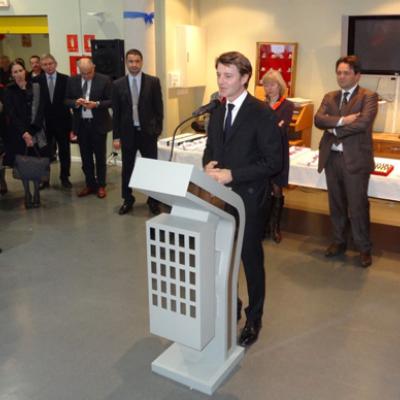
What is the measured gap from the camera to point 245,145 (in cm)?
252

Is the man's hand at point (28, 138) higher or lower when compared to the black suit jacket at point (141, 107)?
lower

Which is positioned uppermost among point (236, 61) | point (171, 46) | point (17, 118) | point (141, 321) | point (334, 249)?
point (171, 46)

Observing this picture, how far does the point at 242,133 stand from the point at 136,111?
8.89 feet

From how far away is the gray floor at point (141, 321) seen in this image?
8.40 ft

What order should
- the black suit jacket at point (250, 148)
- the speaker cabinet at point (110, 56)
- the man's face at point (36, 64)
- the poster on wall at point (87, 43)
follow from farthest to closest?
the man's face at point (36, 64) < the poster on wall at point (87, 43) < the speaker cabinet at point (110, 56) < the black suit jacket at point (250, 148)

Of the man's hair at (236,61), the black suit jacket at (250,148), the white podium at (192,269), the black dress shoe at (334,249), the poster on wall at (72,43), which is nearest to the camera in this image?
the white podium at (192,269)

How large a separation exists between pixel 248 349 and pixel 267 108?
4.49 ft

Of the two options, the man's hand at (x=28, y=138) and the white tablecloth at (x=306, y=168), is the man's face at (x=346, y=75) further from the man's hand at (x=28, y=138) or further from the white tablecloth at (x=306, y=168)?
the man's hand at (x=28, y=138)

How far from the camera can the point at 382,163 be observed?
4.16 metres

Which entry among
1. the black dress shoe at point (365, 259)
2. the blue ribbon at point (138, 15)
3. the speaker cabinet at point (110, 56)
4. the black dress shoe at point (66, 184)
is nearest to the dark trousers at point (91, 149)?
the black dress shoe at point (66, 184)

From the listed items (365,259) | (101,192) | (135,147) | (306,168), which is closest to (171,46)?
(135,147)

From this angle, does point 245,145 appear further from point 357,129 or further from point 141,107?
point 141,107

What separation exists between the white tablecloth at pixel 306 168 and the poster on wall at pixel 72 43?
263 centimetres

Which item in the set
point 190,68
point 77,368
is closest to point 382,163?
point 77,368
